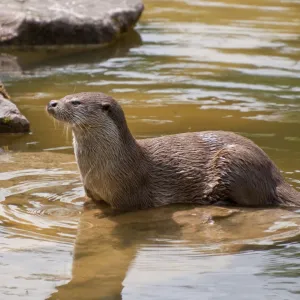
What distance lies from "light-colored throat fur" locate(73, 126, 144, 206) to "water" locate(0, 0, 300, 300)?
6.5 inches

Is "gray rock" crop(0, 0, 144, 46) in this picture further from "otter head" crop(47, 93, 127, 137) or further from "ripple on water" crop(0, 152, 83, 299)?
"otter head" crop(47, 93, 127, 137)

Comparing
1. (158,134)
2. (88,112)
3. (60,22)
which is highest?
(60,22)

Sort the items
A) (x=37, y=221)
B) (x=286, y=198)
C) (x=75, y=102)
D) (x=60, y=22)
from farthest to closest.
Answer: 1. (x=60, y=22)
2. (x=286, y=198)
3. (x=75, y=102)
4. (x=37, y=221)

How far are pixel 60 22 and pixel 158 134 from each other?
3.37 metres

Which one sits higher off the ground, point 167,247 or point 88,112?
point 88,112

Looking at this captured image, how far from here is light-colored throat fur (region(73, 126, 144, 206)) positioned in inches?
217

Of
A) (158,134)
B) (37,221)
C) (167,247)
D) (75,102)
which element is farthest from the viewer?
(158,134)

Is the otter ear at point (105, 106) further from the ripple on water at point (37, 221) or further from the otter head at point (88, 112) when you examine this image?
the ripple on water at point (37, 221)

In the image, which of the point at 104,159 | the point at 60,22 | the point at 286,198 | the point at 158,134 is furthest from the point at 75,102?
the point at 60,22

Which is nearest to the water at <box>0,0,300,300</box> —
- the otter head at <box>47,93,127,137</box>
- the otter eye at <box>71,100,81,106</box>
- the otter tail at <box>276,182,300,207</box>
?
the otter tail at <box>276,182,300,207</box>

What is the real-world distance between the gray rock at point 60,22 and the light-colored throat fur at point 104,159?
4.72 m

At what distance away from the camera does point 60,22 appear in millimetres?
10109

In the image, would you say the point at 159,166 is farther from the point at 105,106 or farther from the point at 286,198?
the point at 286,198

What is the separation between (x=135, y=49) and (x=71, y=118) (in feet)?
16.0
